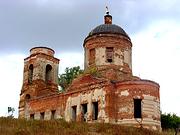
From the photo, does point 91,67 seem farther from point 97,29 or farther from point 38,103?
point 38,103

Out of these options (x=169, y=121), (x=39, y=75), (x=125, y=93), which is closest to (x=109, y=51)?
(x=125, y=93)

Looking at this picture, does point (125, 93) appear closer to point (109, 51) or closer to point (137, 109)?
point (137, 109)

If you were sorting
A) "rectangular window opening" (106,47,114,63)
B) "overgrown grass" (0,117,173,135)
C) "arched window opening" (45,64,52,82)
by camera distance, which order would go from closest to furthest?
"overgrown grass" (0,117,173,135) < "rectangular window opening" (106,47,114,63) < "arched window opening" (45,64,52,82)

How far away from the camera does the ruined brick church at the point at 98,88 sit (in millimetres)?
23688

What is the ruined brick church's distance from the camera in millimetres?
23688

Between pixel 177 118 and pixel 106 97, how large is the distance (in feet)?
29.8

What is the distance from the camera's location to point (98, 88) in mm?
24750

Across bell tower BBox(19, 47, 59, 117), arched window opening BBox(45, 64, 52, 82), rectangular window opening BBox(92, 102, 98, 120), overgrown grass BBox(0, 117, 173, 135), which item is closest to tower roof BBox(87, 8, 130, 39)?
bell tower BBox(19, 47, 59, 117)

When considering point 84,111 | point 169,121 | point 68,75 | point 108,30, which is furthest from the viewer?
point 68,75

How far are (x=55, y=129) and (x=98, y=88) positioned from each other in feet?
28.4

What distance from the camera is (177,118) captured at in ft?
99.7

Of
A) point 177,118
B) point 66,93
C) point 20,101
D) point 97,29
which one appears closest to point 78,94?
point 66,93

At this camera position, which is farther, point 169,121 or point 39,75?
point 39,75

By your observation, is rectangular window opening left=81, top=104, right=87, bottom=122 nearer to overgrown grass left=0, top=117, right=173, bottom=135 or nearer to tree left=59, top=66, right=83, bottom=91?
overgrown grass left=0, top=117, right=173, bottom=135
